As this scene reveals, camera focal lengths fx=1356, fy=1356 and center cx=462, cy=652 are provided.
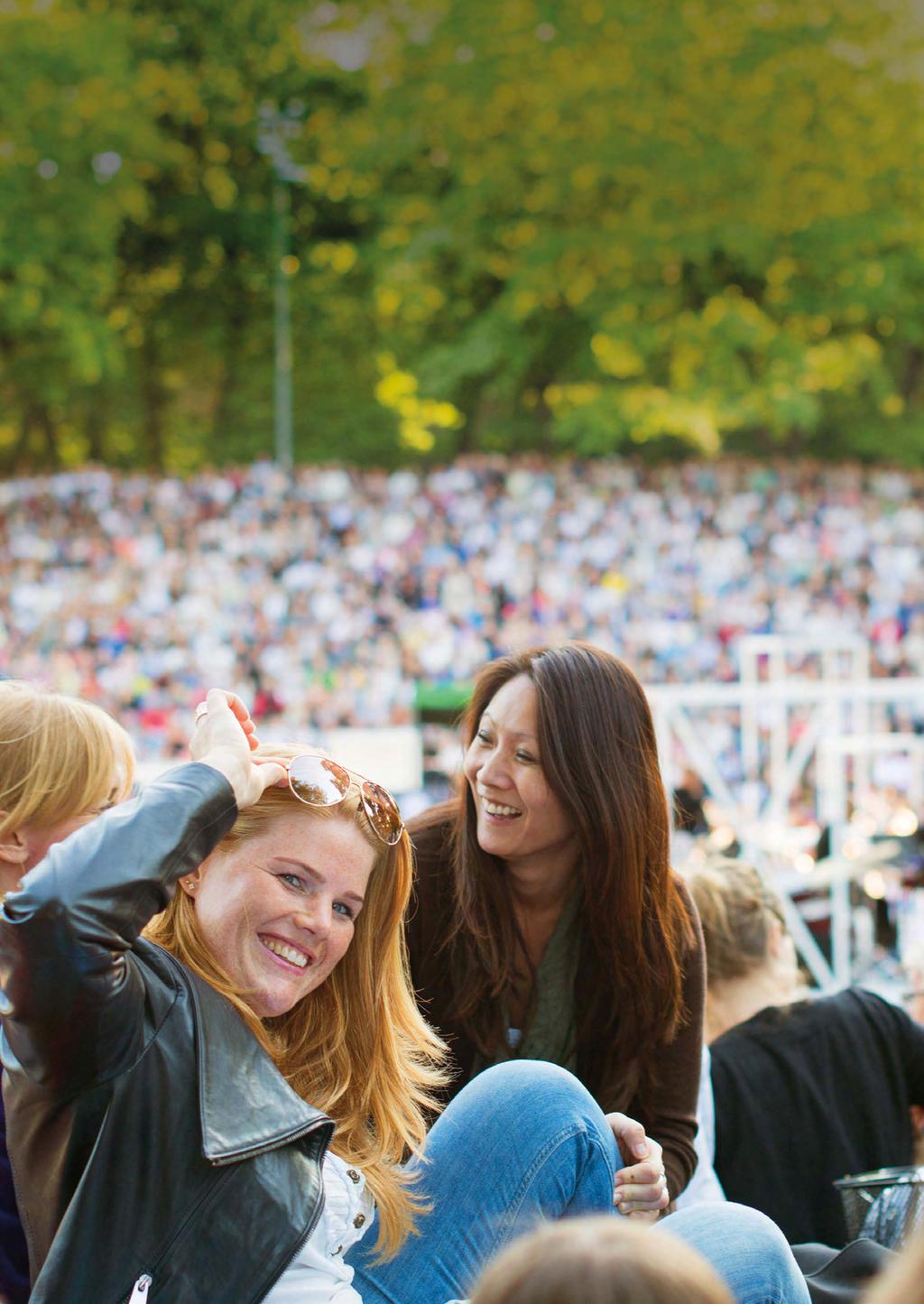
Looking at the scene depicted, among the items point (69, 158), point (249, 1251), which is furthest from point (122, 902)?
point (69, 158)

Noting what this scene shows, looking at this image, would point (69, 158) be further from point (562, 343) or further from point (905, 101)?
point (905, 101)

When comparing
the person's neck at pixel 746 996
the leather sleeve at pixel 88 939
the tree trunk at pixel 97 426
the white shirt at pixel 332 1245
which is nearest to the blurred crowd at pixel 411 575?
the tree trunk at pixel 97 426

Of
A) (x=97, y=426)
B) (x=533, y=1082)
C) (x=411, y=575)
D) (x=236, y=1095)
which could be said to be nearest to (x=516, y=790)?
(x=533, y=1082)

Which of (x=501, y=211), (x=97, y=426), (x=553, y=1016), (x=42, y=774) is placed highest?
(x=501, y=211)

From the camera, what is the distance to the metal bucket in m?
2.10

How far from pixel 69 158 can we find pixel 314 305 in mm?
5943

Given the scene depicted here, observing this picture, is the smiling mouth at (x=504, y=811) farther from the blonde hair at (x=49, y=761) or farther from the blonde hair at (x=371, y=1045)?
the blonde hair at (x=49, y=761)

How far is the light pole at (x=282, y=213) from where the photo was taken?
25.6 meters

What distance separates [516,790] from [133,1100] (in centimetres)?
112

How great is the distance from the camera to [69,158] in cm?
2352

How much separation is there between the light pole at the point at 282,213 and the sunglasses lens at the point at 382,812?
2398 cm

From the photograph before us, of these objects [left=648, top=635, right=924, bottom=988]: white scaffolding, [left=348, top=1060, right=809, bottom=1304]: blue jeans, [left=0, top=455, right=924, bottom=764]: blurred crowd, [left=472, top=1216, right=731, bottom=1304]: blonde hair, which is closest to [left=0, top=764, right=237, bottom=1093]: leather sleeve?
[left=472, top=1216, right=731, bottom=1304]: blonde hair

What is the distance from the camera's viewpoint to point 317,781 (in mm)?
1674

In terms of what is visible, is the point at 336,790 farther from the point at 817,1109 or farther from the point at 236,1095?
the point at 817,1109
